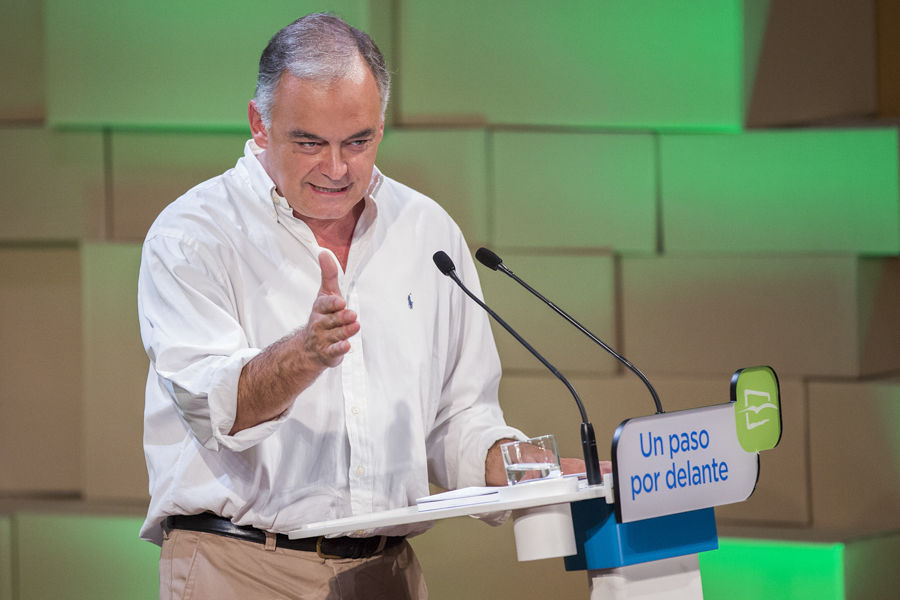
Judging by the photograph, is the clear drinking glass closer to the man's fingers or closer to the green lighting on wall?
the man's fingers

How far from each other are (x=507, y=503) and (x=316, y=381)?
0.57 meters

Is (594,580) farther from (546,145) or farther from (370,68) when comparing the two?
(546,145)

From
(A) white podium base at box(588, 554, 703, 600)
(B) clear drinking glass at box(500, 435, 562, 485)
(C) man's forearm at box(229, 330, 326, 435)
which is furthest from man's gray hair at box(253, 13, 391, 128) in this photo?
(A) white podium base at box(588, 554, 703, 600)

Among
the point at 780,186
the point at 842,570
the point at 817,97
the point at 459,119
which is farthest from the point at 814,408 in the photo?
the point at 459,119

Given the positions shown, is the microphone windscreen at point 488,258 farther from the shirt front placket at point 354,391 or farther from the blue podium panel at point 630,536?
the blue podium panel at point 630,536

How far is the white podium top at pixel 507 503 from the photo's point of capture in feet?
4.39

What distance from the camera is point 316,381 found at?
180 cm

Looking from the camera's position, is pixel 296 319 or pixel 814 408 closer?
pixel 296 319

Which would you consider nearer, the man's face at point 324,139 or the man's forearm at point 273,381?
the man's forearm at point 273,381

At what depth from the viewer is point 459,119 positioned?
319cm

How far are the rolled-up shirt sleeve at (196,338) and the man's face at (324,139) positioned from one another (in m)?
0.19

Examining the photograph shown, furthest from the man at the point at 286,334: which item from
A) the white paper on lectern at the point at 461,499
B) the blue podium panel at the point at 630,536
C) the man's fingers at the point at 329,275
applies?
the blue podium panel at the point at 630,536

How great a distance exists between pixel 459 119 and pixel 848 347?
1243 millimetres

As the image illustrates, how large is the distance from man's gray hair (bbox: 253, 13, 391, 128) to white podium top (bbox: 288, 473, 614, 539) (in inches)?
28.2
